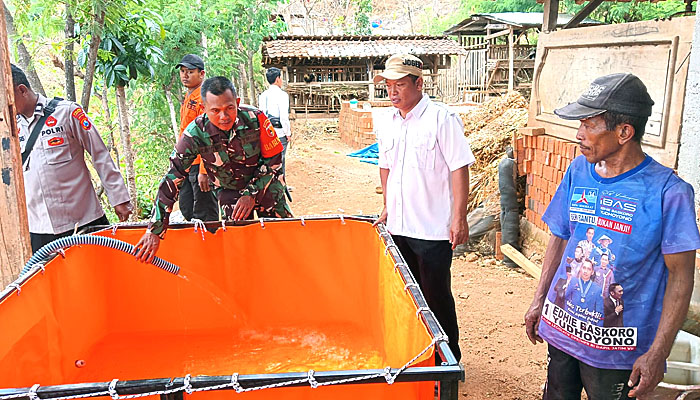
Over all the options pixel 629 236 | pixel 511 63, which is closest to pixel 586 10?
pixel 629 236

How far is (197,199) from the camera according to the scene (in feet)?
15.9

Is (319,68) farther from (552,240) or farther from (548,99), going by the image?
(552,240)

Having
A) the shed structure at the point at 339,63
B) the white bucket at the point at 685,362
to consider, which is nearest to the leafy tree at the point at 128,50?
the white bucket at the point at 685,362

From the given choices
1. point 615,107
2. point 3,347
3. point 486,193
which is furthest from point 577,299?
point 486,193

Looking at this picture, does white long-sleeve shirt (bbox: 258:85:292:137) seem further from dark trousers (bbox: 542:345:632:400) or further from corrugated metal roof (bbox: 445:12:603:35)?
corrugated metal roof (bbox: 445:12:603:35)

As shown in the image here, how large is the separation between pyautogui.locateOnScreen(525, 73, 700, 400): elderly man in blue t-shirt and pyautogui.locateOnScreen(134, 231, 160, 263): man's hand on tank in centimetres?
198

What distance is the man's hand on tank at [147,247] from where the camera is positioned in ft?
9.32

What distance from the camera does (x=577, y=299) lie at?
185 centimetres

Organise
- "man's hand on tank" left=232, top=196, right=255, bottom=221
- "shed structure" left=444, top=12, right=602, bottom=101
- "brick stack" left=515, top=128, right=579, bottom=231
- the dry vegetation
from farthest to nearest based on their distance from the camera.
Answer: "shed structure" left=444, top=12, right=602, bottom=101, the dry vegetation, "brick stack" left=515, top=128, right=579, bottom=231, "man's hand on tank" left=232, top=196, right=255, bottom=221

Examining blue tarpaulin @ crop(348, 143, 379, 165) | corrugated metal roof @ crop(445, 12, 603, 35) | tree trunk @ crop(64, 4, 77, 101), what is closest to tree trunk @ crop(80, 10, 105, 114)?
tree trunk @ crop(64, 4, 77, 101)

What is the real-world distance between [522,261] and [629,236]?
3.37m

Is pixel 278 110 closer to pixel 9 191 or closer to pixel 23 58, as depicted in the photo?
pixel 23 58

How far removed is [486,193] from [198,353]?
3.86 meters

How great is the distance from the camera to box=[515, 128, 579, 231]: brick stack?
4746 mm
